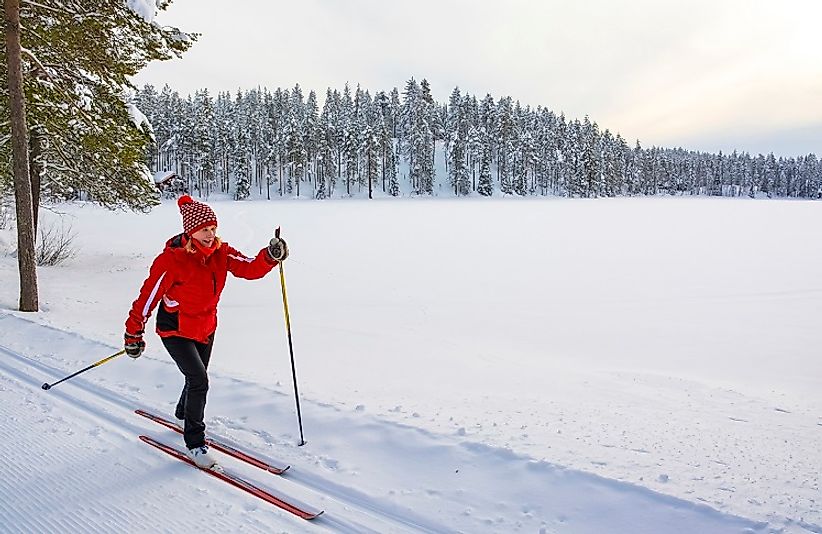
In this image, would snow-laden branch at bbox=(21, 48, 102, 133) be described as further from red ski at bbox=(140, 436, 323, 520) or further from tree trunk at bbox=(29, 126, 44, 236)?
red ski at bbox=(140, 436, 323, 520)

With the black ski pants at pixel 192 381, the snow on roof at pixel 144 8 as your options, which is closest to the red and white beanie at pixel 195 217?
the black ski pants at pixel 192 381

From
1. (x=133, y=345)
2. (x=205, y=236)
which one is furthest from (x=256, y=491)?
(x=205, y=236)

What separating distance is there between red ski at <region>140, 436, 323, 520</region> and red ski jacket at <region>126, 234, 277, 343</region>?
0.99 meters

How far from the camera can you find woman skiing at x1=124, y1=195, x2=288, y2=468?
13.4 ft

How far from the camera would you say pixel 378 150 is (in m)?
81.8

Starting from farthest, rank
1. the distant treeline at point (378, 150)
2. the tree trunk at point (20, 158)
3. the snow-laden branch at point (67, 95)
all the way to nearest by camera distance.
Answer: the distant treeline at point (378, 150) < the snow-laden branch at point (67, 95) < the tree trunk at point (20, 158)

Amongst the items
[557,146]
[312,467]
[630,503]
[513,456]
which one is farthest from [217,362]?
[557,146]

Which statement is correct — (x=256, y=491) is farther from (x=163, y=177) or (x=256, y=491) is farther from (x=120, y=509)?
(x=163, y=177)

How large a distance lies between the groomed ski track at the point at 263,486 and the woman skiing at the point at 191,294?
483 mm

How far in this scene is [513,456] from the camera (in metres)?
4.23

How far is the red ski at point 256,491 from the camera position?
359cm

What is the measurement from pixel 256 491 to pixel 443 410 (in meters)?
2.16

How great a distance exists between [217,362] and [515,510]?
4.96 metres

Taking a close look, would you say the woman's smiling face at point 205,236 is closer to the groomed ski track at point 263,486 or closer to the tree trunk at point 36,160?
the groomed ski track at point 263,486
